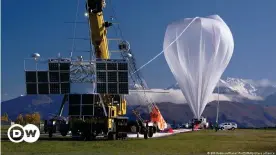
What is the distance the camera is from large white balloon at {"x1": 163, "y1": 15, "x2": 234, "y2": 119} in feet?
278

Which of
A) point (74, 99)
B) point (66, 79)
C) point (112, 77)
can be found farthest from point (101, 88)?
point (66, 79)

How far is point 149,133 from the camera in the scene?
194 feet

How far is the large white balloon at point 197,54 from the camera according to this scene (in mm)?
84750

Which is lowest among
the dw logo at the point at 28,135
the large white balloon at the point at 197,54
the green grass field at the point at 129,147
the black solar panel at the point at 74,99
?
the green grass field at the point at 129,147

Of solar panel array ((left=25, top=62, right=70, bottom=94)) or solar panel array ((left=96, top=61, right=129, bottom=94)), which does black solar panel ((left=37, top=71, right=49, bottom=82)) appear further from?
solar panel array ((left=96, top=61, right=129, bottom=94))

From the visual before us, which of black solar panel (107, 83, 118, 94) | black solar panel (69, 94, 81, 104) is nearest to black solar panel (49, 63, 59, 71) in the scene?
black solar panel (69, 94, 81, 104)

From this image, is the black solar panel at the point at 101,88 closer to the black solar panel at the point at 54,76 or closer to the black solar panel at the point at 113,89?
the black solar panel at the point at 113,89

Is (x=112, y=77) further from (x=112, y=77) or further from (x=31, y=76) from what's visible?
(x=31, y=76)

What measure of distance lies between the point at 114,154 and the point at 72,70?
24338 millimetres

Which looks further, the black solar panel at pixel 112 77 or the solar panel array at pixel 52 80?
the solar panel array at pixel 52 80

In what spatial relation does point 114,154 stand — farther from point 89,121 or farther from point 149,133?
point 149,133

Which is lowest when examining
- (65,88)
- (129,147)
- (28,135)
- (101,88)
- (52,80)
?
(129,147)

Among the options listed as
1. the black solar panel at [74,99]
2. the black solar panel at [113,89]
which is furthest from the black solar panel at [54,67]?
the black solar panel at [113,89]

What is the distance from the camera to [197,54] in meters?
85.5
